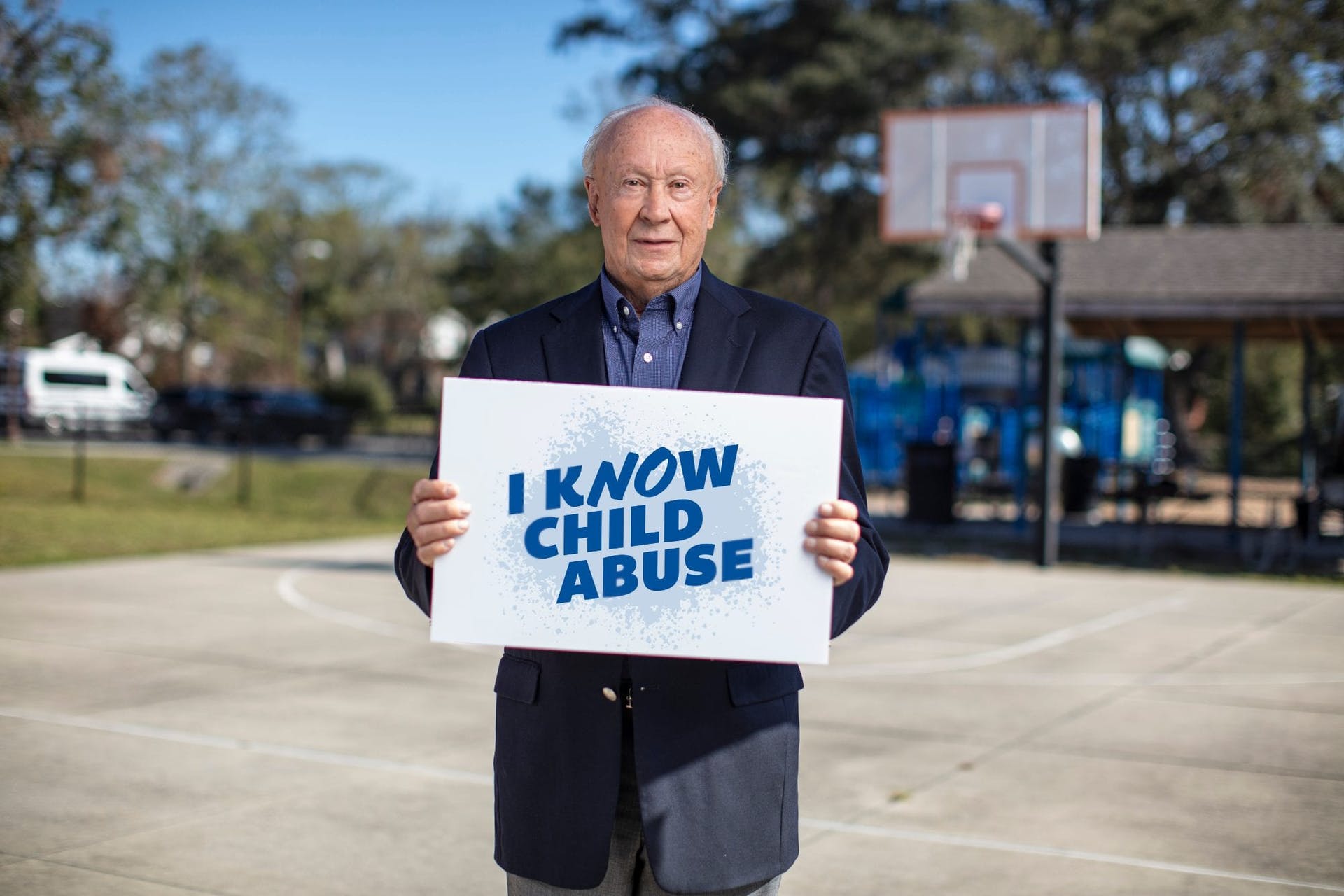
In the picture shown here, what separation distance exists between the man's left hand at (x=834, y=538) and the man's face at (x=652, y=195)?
0.52m

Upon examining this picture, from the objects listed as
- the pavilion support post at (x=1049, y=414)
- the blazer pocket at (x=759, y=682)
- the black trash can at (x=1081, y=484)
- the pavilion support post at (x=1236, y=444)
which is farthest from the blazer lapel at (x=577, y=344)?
the black trash can at (x=1081, y=484)

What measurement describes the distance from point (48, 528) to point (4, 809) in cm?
1324

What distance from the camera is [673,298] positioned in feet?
7.93

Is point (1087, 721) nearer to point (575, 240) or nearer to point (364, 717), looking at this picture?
point (364, 717)

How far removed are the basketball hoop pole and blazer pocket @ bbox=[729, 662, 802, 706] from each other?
46.4ft

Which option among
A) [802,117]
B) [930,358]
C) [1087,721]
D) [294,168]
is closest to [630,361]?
[1087,721]

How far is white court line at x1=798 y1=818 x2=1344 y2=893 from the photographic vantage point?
198 inches

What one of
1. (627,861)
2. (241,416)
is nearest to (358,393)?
(241,416)

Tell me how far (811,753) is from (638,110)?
16.4 ft

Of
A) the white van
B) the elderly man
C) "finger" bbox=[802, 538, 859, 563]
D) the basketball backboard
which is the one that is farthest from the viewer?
the white van

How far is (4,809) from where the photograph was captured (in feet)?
18.1

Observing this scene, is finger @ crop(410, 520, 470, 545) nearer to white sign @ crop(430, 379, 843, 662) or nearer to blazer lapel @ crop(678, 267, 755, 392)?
white sign @ crop(430, 379, 843, 662)

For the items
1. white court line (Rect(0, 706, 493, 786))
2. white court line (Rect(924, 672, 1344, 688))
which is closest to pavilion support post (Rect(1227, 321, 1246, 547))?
white court line (Rect(924, 672, 1344, 688))

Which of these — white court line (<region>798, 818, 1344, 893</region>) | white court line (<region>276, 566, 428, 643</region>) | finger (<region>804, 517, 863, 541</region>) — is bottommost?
white court line (<region>798, 818, 1344, 893</region>)
